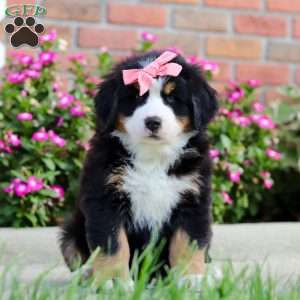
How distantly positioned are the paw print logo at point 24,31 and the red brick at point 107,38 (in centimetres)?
63

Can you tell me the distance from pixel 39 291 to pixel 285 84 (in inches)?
188

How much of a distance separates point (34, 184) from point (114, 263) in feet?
6.53

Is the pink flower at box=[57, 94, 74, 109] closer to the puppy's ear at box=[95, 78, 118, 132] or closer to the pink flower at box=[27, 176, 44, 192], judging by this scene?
the pink flower at box=[27, 176, 44, 192]

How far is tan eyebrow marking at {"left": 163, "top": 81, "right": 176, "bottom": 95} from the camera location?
12.0 feet

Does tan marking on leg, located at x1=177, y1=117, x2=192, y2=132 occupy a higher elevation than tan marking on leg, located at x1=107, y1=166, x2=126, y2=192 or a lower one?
higher

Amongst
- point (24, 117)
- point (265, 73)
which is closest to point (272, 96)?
point (265, 73)

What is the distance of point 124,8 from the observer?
22.6 ft

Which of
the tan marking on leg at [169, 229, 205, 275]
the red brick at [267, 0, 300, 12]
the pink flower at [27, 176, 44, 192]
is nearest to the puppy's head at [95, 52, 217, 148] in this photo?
the tan marking on leg at [169, 229, 205, 275]

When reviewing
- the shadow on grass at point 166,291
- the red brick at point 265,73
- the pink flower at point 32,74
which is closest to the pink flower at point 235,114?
the red brick at point 265,73

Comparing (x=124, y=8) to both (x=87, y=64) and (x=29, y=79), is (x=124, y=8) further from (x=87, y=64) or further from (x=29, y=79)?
(x=29, y=79)

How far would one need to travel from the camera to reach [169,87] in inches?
145

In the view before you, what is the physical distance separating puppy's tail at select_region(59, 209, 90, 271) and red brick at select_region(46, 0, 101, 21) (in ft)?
9.88

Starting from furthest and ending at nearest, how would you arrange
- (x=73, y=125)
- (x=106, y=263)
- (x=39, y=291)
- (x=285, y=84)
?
(x=285, y=84) < (x=73, y=125) < (x=106, y=263) < (x=39, y=291)

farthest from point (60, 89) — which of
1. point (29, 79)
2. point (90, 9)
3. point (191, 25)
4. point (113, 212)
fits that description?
point (113, 212)
